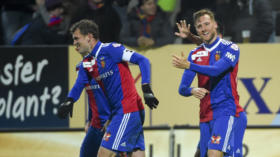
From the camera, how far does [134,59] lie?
23.3 feet

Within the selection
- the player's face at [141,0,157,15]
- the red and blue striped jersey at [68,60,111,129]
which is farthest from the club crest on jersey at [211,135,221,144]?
the player's face at [141,0,157,15]

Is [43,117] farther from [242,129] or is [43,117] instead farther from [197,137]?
[242,129]

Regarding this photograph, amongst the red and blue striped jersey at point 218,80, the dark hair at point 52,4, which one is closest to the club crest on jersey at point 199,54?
the red and blue striped jersey at point 218,80

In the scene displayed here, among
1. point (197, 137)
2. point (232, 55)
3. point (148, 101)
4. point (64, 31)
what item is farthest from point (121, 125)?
point (64, 31)

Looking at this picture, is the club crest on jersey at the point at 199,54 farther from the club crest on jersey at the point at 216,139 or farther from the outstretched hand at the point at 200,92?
the club crest on jersey at the point at 216,139

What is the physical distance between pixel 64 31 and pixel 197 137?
275 cm

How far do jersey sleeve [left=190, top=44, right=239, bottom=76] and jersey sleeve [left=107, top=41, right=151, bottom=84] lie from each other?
1.98 ft

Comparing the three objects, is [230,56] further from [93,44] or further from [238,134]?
[93,44]

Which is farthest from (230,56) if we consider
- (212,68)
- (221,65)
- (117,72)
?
(117,72)

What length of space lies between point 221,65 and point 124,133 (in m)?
1.23

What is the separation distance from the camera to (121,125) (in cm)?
705

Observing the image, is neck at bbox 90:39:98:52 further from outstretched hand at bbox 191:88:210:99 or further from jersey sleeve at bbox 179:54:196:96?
outstretched hand at bbox 191:88:210:99

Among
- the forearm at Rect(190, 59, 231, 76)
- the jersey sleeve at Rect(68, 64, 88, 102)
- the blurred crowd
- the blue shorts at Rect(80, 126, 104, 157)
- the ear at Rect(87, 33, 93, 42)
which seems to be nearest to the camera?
the forearm at Rect(190, 59, 231, 76)

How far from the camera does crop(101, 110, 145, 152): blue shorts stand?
23.0 ft
